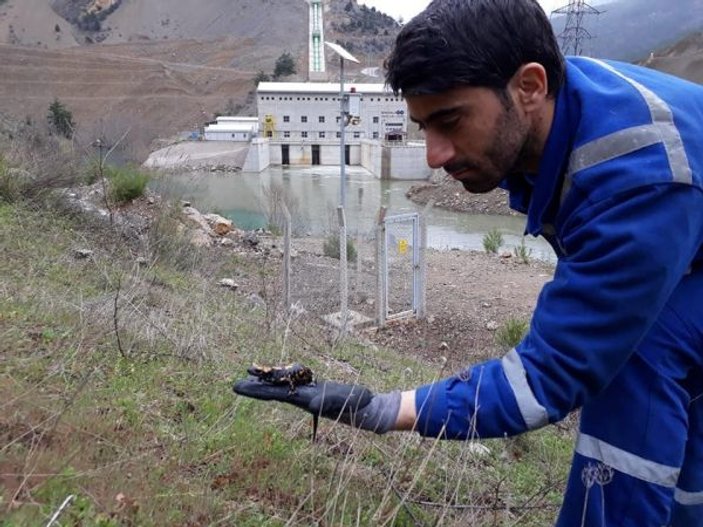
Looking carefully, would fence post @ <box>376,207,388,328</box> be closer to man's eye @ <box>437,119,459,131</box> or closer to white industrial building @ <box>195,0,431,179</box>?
man's eye @ <box>437,119,459,131</box>

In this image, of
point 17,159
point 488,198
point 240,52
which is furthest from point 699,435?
point 240,52

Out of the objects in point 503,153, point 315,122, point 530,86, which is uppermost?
point 530,86

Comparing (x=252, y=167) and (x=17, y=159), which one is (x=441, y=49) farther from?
(x=252, y=167)

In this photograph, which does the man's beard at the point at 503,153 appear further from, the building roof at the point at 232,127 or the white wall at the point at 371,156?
the building roof at the point at 232,127

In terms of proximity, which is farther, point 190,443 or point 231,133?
point 231,133

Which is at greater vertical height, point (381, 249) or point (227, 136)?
point (381, 249)

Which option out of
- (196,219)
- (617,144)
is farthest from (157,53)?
(617,144)

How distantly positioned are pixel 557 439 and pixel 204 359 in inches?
82.5

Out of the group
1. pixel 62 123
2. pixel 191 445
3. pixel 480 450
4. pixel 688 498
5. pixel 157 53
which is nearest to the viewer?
pixel 688 498

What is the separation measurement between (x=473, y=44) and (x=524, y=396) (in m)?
0.72

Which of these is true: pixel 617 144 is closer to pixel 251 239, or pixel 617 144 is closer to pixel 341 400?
pixel 341 400

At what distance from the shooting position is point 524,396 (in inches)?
52.4

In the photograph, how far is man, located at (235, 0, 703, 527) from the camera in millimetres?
1214

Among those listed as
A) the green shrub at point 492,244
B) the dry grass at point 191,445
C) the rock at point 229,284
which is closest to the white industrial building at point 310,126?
the green shrub at point 492,244
